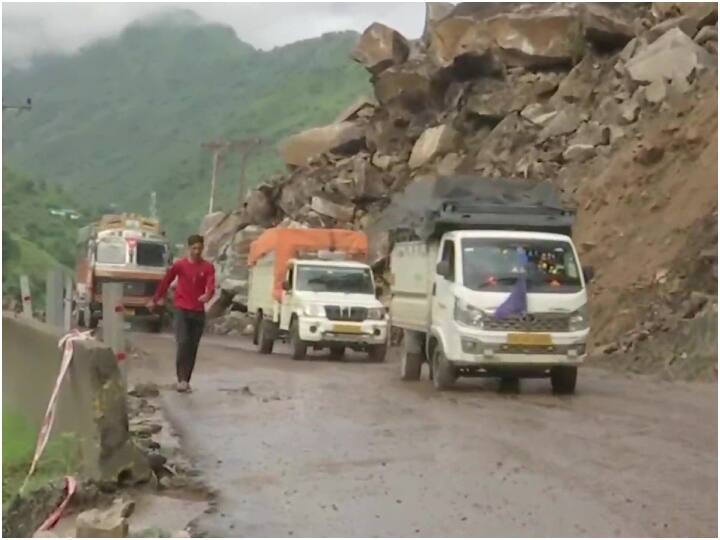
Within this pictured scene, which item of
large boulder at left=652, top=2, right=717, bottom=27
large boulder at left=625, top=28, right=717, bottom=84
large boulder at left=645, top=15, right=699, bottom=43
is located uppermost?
large boulder at left=652, top=2, right=717, bottom=27

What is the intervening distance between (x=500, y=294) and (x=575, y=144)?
57.7ft

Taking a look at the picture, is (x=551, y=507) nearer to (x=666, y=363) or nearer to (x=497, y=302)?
(x=497, y=302)

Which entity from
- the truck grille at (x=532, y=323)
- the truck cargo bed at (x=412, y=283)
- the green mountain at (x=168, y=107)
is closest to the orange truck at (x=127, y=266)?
the truck cargo bed at (x=412, y=283)

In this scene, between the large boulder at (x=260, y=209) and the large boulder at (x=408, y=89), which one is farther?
the large boulder at (x=260, y=209)

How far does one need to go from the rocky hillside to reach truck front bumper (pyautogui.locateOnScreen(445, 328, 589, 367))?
439 centimetres

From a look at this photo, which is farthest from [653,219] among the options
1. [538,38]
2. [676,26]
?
[538,38]

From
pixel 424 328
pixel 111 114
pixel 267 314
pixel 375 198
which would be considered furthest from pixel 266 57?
pixel 424 328

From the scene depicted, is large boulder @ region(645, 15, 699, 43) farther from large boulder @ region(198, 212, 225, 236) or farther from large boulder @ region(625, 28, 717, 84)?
large boulder @ region(198, 212, 225, 236)

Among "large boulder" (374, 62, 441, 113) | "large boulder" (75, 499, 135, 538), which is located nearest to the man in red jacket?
"large boulder" (75, 499, 135, 538)

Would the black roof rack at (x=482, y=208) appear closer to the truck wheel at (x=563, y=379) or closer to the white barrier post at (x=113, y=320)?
the truck wheel at (x=563, y=379)

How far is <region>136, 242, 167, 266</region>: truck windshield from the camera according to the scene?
3759 centimetres

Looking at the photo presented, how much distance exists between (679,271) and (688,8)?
1246cm

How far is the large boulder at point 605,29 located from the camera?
35469 millimetres

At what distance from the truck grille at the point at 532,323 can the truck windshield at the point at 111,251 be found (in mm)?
24210
